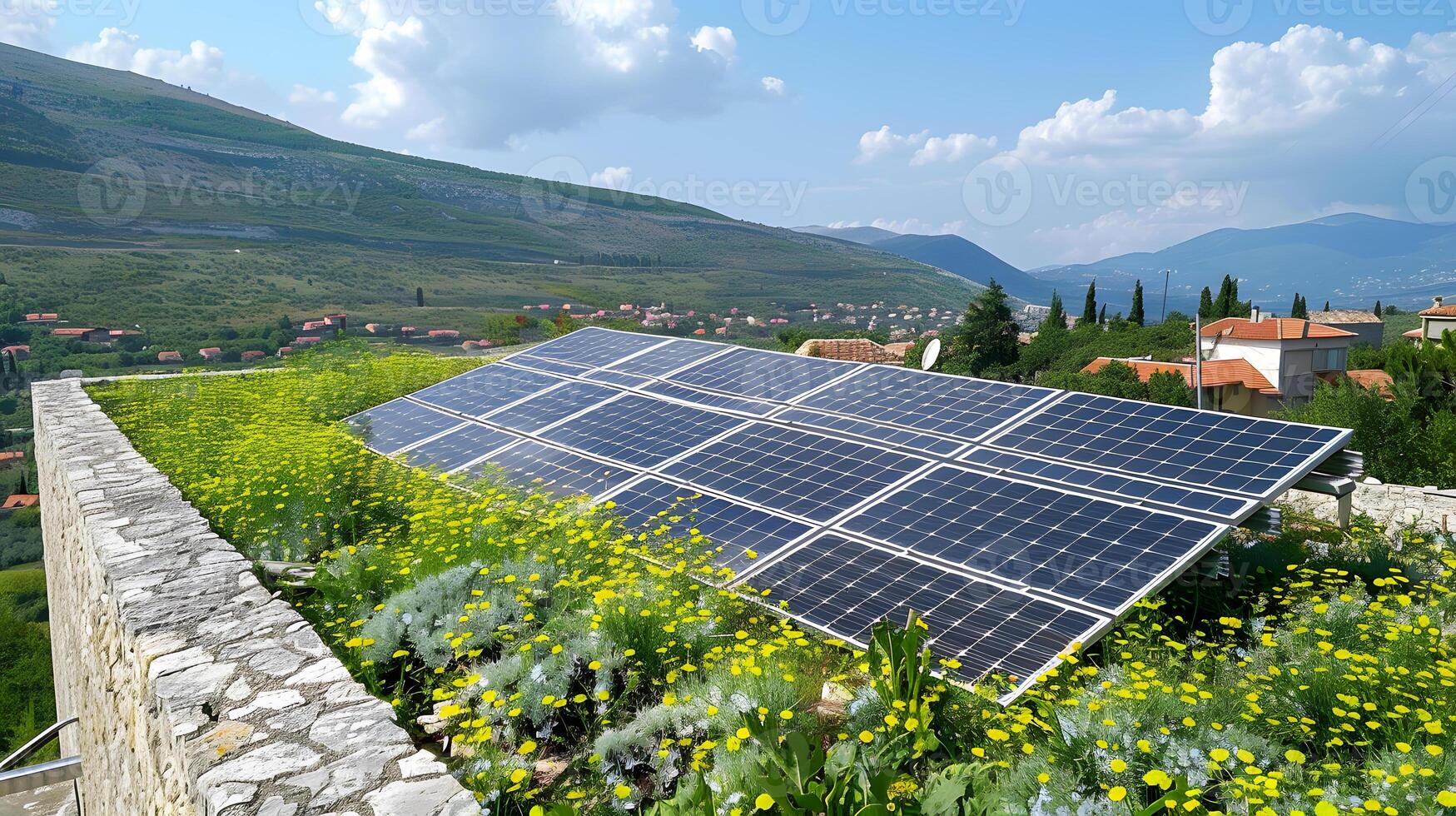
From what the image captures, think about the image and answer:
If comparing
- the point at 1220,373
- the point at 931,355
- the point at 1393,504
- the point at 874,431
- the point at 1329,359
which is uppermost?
the point at 931,355

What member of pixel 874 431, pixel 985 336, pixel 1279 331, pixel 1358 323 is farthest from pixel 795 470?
pixel 1358 323

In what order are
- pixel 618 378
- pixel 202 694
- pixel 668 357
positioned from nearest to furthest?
1. pixel 202 694
2. pixel 618 378
3. pixel 668 357

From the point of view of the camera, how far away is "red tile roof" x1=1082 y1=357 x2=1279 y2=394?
5609 cm

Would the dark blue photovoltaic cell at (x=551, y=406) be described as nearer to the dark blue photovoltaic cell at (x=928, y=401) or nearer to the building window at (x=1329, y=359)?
the dark blue photovoltaic cell at (x=928, y=401)

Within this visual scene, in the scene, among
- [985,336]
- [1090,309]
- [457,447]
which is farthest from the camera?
[1090,309]

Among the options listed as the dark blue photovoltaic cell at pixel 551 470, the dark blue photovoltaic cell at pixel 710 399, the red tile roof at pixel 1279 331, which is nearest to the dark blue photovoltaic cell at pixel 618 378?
the dark blue photovoltaic cell at pixel 710 399

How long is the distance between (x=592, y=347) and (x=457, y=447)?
5.85 m

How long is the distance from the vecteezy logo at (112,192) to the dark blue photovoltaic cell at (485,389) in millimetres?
108139

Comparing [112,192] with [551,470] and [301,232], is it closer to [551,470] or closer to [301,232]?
[301,232]

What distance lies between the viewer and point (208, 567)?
A: 685 cm

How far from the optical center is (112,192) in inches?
4213

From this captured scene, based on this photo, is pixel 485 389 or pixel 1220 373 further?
pixel 1220 373

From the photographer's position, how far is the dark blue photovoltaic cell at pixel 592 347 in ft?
52.1

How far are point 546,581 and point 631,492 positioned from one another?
7.71 feet
